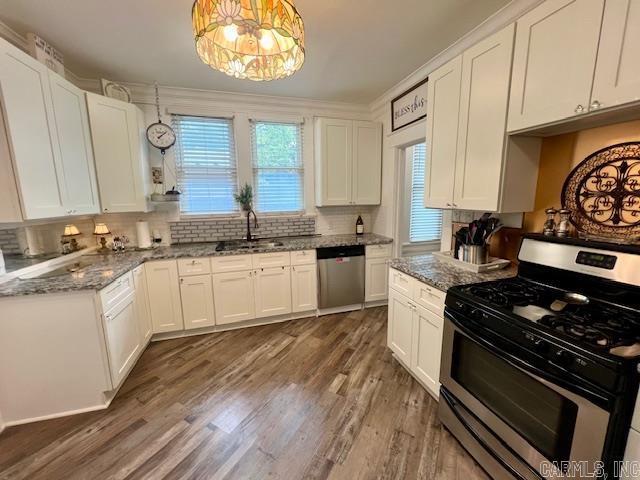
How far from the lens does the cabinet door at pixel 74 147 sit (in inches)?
84.4

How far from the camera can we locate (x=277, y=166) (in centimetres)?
363

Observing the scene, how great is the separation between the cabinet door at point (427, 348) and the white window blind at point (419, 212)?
2112 millimetres

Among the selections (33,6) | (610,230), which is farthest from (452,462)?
(33,6)

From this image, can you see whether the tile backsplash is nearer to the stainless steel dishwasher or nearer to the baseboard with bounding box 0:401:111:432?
the stainless steel dishwasher

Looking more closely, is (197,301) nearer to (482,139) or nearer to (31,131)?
(31,131)

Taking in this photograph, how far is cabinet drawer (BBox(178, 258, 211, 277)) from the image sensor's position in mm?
2787

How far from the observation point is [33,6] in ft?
5.78

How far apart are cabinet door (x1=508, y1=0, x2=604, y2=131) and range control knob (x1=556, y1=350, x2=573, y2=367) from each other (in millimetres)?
1143

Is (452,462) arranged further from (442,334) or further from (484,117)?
(484,117)

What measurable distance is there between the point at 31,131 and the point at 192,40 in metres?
1.35

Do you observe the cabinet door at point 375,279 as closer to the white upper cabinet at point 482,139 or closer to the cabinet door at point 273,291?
the cabinet door at point 273,291

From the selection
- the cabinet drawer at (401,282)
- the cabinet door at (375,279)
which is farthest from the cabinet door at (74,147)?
the cabinet door at (375,279)

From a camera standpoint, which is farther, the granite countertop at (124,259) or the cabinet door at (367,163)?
the cabinet door at (367,163)

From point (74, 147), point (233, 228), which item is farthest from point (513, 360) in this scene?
point (74, 147)
